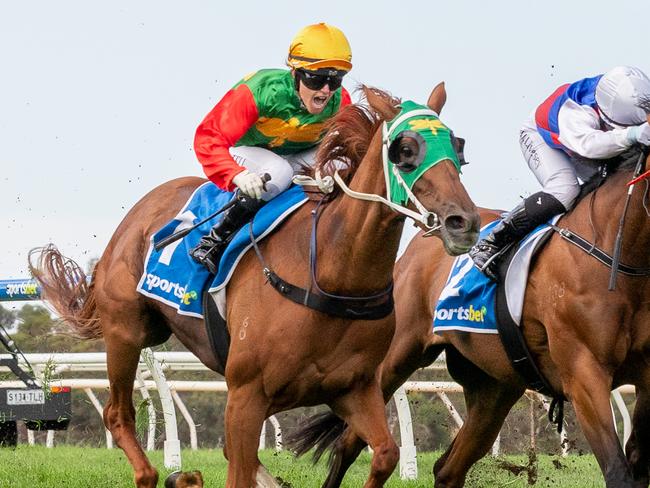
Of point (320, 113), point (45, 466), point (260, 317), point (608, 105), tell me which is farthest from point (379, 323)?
point (45, 466)

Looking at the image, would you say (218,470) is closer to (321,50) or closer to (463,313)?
(463,313)

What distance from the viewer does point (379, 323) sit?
5.25 metres

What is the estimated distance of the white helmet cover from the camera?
573 cm

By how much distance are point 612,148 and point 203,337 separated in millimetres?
2096

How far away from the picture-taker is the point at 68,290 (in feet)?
24.7

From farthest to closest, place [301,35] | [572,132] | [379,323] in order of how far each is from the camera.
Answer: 1. [572,132]
2. [301,35]
3. [379,323]

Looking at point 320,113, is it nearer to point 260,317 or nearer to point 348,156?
point 348,156

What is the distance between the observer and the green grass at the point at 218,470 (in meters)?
7.20

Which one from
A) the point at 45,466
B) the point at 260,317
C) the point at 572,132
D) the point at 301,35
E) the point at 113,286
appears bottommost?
the point at 45,466

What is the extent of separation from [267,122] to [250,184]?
545mm

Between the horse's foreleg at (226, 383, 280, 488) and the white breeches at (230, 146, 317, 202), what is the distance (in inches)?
36.0

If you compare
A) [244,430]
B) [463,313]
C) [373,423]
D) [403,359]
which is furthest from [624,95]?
[244,430]

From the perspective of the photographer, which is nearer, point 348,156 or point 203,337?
point 348,156

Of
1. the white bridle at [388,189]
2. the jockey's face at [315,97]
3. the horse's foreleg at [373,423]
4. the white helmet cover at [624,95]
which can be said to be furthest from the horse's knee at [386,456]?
the white helmet cover at [624,95]
